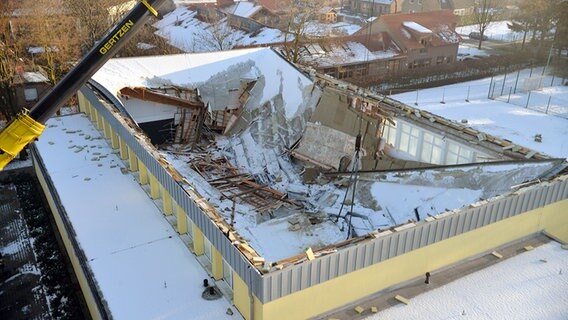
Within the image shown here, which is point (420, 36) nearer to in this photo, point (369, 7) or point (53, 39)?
point (369, 7)

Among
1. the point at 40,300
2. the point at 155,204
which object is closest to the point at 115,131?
the point at 155,204

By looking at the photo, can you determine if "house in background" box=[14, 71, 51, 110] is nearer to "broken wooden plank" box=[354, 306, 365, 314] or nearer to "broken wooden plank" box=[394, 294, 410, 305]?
"broken wooden plank" box=[354, 306, 365, 314]

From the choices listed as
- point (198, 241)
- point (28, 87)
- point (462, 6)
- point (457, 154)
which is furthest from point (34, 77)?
point (462, 6)

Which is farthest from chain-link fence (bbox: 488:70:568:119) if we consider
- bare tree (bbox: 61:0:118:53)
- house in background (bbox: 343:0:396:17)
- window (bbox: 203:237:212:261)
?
bare tree (bbox: 61:0:118:53)

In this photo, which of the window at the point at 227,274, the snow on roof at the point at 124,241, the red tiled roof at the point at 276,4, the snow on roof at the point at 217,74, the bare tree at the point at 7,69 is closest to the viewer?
the snow on roof at the point at 124,241

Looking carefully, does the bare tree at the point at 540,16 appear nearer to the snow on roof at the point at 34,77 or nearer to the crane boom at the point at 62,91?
the snow on roof at the point at 34,77

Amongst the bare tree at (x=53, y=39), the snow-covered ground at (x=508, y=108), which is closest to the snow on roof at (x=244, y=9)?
the bare tree at (x=53, y=39)

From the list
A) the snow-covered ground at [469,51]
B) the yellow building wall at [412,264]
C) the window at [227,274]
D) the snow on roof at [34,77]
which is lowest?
the snow-covered ground at [469,51]
